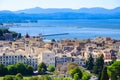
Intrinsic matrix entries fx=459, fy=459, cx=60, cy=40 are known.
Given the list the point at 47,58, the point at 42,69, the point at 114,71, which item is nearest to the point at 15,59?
the point at 47,58

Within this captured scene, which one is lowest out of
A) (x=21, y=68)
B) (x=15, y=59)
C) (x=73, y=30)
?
(x=73, y=30)

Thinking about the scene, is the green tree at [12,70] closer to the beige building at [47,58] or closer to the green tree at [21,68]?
the green tree at [21,68]

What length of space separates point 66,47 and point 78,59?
3.96 meters

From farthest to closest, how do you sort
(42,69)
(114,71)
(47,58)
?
(47,58) < (42,69) < (114,71)

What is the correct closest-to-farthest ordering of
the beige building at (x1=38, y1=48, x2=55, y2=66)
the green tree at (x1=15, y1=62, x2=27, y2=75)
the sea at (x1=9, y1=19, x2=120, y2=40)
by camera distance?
the green tree at (x1=15, y1=62, x2=27, y2=75) → the beige building at (x1=38, y1=48, x2=55, y2=66) → the sea at (x1=9, y1=19, x2=120, y2=40)

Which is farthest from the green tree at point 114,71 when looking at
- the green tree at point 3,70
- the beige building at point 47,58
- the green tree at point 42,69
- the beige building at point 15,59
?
the beige building at point 15,59

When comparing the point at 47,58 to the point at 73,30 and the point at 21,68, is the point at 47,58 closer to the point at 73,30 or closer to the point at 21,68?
the point at 21,68

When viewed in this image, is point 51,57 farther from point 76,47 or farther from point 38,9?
point 38,9

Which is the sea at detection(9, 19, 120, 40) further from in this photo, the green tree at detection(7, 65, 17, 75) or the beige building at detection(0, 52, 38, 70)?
the green tree at detection(7, 65, 17, 75)

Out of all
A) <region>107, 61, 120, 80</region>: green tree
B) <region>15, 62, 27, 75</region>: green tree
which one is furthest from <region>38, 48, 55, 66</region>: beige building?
<region>107, 61, 120, 80</region>: green tree

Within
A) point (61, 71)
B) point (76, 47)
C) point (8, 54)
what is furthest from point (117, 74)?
point (76, 47)

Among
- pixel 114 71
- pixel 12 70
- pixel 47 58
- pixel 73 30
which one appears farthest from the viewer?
pixel 73 30

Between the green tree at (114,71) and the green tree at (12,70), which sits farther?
the green tree at (12,70)

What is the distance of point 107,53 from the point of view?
17.1 meters
